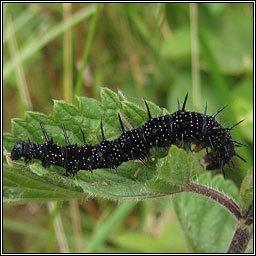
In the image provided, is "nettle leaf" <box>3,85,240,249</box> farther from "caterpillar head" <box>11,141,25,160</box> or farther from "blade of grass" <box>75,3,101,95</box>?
"blade of grass" <box>75,3,101,95</box>

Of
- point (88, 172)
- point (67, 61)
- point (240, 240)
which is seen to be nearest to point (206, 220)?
point (240, 240)

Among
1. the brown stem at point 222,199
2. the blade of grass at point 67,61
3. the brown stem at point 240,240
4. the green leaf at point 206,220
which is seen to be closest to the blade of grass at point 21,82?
the blade of grass at point 67,61

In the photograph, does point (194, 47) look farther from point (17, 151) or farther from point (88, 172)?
point (17, 151)

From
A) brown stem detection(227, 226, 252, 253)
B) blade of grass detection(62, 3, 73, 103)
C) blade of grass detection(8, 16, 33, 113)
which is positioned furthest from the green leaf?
blade of grass detection(8, 16, 33, 113)

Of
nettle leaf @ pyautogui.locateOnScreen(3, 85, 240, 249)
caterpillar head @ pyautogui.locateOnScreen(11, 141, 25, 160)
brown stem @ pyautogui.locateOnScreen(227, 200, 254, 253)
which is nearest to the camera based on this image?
nettle leaf @ pyautogui.locateOnScreen(3, 85, 240, 249)

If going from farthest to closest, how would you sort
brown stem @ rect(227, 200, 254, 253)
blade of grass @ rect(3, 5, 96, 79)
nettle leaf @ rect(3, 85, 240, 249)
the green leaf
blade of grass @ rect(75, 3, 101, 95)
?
blade of grass @ rect(3, 5, 96, 79)
blade of grass @ rect(75, 3, 101, 95)
the green leaf
brown stem @ rect(227, 200, 254, 253)
nettle leaf @ rect(3, 85, 240, 249)

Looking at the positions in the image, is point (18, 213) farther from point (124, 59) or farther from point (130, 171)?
point (130, 171)
